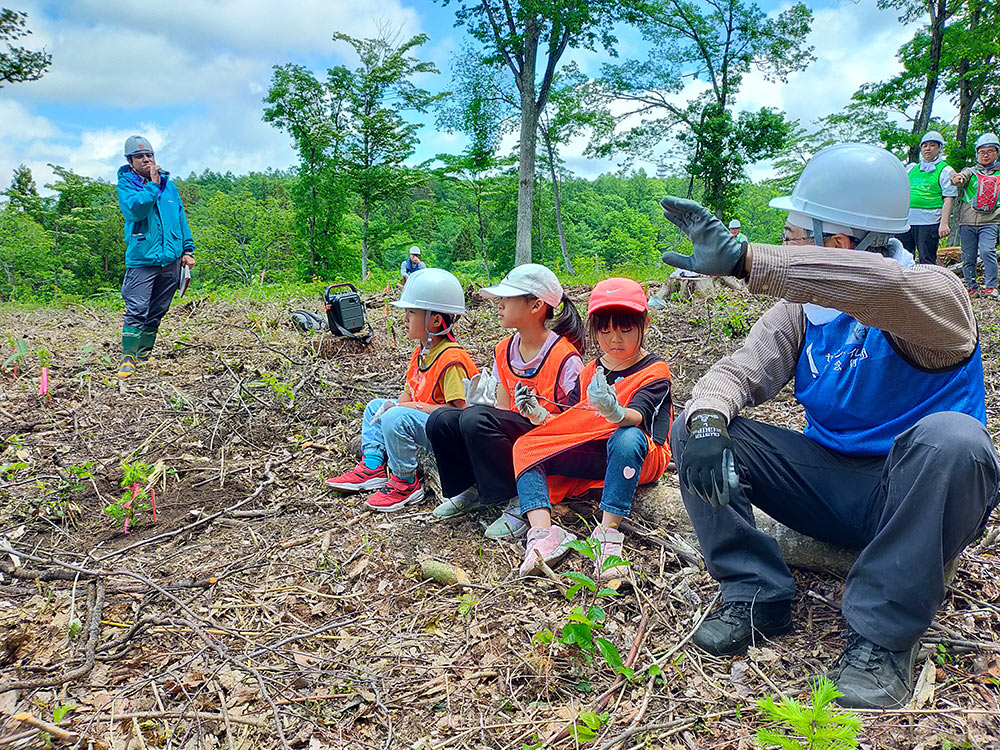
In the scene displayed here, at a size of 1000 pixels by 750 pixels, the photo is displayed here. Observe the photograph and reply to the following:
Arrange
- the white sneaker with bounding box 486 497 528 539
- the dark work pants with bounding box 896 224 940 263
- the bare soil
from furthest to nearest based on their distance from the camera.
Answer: the dark work pants with bounding box 896 224 940 263 → the white sneaker with bounding box 486 497 528 539 → the bare soil

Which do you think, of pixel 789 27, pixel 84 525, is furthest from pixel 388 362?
pixel 789 27

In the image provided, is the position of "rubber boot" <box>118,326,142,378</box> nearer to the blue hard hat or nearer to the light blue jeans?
the blue hard hat

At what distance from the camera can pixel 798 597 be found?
210 centimetres

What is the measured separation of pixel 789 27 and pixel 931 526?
22.2 m

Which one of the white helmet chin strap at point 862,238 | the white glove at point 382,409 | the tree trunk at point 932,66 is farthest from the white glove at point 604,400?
the tree trunk at point 932,66

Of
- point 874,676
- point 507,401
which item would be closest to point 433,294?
point 507,401

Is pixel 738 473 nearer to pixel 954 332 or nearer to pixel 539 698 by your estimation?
pixel 954 332

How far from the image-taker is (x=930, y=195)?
7008 mm

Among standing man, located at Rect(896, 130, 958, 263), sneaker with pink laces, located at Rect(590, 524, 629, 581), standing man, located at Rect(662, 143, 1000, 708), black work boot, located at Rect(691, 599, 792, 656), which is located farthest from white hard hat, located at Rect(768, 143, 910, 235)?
standing man, located at Rect(896, 130, 958, 263)

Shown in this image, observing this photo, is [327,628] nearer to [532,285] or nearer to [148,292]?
[532,285]

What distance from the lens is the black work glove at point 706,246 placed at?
155 centimetres

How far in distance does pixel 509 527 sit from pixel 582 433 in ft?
1.69

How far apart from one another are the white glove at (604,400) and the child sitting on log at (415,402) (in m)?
0.96

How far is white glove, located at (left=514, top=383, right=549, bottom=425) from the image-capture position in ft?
8.59
